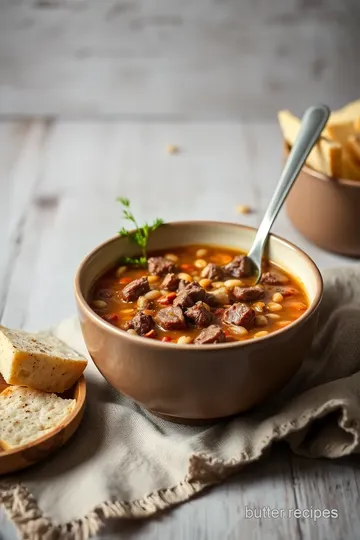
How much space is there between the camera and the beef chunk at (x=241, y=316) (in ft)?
7.91

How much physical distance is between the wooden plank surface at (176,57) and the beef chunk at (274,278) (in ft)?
9.11

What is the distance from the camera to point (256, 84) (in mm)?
5277

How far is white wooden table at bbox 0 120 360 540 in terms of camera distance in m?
2.14

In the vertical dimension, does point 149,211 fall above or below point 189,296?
below

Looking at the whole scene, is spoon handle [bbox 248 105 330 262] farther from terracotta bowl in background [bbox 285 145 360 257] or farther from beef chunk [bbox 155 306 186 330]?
beef chunk [bbox 155 306 186 330]

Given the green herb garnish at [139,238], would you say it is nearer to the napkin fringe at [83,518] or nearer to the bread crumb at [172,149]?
the napkin fringe at [83,518]

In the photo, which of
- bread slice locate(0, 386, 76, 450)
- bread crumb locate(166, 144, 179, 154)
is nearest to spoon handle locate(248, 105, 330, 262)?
bread slice locate(0, 386, 76, 450)

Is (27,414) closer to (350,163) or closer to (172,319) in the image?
(172,319)

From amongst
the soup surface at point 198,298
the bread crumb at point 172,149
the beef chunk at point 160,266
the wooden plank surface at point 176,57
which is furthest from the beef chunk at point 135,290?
the wooden plank surface at point 176,57

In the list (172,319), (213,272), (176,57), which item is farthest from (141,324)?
(176,57)

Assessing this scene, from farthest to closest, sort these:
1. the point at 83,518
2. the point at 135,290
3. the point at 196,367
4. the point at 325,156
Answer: the point at 325,156 < the point at 135,290 < the point at 196,367 < the point at 83,518

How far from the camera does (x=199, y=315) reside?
7.97ft

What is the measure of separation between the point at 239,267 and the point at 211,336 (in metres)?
0.49

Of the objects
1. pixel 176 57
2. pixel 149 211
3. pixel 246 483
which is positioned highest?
pixel 246 483
